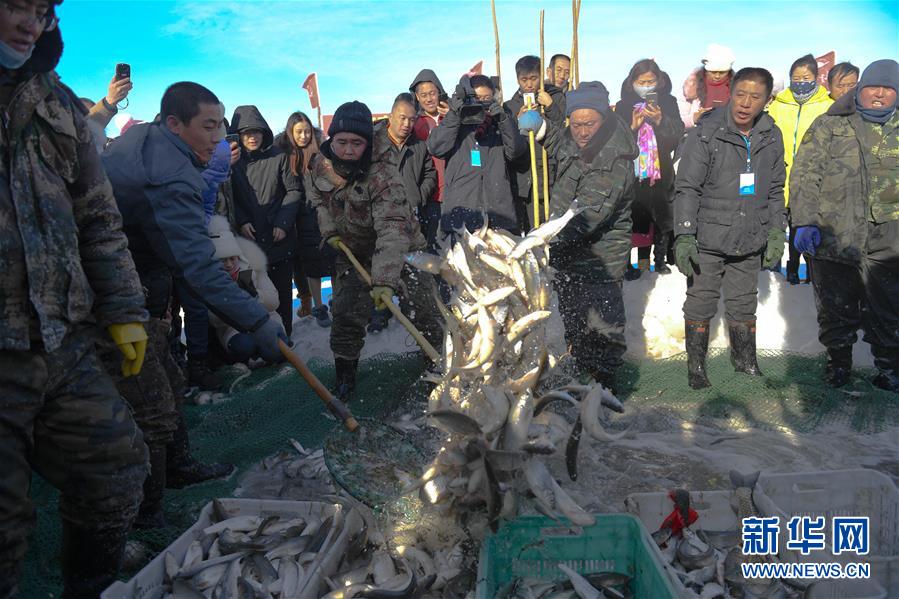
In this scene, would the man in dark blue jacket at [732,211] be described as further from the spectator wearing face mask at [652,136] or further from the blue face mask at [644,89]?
the blue face mask at [644,89]

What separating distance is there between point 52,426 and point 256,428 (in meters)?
2.77

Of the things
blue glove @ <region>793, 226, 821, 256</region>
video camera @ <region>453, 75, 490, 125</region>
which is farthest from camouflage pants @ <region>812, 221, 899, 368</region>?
video camera @ <region>453, 75, 490, 125</region>

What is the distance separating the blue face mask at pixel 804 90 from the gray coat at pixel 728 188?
2.32 metres

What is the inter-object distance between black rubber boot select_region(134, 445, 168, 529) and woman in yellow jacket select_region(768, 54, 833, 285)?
21.9ft

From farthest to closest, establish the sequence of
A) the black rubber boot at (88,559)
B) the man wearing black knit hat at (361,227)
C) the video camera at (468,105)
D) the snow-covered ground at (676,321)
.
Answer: the snow-covered ground at (676,321) < the video camera at (468,105) < the man wearing black knit hat at (361,227) < the black rubber boot at (88,559)

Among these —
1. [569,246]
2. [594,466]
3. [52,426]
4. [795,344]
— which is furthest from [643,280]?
[52,426]

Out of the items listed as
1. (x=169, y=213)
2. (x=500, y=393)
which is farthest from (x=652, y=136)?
(x=169, y=213)

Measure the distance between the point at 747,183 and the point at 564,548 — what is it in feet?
12.9

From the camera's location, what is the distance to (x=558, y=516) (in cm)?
236

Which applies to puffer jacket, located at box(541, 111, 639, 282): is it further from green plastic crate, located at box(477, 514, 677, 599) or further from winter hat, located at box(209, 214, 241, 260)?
green plastic crate, located at box(477, 514, 677, 599)

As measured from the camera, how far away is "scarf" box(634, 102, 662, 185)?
671cm

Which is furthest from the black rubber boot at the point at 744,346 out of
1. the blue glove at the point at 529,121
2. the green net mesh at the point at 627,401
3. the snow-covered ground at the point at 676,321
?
the blue glove at the point at 529,121

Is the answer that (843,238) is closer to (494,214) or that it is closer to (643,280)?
(643,280)

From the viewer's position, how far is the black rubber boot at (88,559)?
2.50 metres
